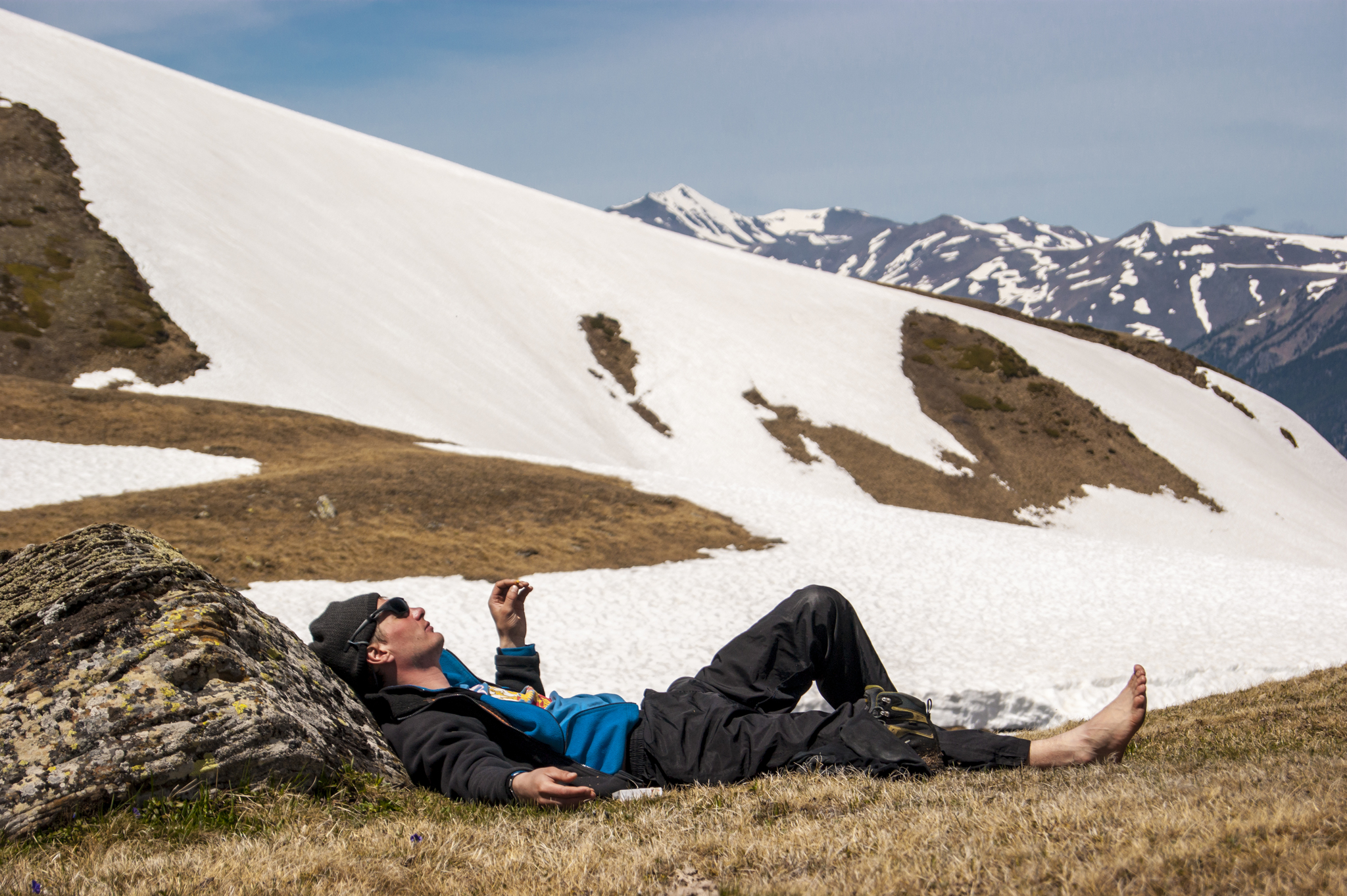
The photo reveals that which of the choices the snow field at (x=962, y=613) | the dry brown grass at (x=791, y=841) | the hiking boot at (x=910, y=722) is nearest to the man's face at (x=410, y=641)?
the dry brown grass at (x=791, y=841)

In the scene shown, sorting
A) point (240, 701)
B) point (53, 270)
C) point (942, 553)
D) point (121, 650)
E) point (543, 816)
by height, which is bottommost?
point (942, 553)

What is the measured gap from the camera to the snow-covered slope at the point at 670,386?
20984 millimetres

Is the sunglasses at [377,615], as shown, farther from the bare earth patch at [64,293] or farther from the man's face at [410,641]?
the bare earth patch at [64,293]

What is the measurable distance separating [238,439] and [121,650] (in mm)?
27899

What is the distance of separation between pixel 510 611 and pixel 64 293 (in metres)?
49.6

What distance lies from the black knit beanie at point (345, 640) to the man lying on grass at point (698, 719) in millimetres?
12

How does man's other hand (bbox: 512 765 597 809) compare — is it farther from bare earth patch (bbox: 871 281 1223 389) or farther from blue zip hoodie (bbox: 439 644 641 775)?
bare earth patch (bbox: 871 281 1223 389)

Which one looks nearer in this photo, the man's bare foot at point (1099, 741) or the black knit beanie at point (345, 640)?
the man's bare foot at point (1099, 741)

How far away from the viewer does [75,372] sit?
40.5 meters

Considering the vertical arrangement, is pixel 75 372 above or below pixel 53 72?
below

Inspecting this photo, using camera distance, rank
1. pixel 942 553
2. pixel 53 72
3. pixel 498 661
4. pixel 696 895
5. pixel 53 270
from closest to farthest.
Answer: pixel 696 895, pixel 498 661, pixel 942 553, pixel 53 270, pixel 53 72

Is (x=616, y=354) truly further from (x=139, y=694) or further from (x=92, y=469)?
(x=139, y=694)

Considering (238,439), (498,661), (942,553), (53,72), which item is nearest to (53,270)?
(238,439)

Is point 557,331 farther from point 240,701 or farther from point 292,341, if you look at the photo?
point 240,701
